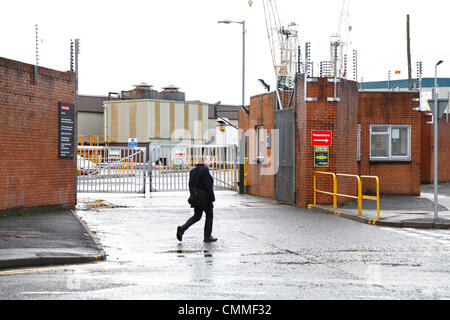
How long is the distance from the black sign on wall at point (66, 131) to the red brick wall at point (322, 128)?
7.07 m

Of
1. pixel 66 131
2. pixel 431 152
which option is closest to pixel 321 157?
pixel 66 131

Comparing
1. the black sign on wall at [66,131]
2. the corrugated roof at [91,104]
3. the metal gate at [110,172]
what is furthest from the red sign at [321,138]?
the corrugated roof at [91,104]

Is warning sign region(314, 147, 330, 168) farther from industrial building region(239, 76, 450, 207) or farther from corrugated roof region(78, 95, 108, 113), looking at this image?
corrugated roof region(78, 95, 108, 113)

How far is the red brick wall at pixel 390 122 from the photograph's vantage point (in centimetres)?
2480

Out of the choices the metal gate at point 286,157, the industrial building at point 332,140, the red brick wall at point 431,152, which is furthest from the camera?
the red brick wall at point 431,152

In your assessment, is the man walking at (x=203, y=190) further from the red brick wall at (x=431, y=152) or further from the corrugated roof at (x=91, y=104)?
the corrugated roof at (x=91, y=104)

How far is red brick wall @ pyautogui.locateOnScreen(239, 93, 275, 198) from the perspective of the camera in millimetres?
24109

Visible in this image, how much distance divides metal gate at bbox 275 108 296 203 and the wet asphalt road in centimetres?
451

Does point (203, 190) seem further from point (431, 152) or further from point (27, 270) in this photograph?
point (431, 152)

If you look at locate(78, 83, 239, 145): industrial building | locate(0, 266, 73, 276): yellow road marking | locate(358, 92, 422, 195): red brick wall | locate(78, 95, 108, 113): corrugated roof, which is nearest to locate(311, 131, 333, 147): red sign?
locate(358, 92, 422, 195): red brick wall

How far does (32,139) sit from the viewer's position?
17.2 meters

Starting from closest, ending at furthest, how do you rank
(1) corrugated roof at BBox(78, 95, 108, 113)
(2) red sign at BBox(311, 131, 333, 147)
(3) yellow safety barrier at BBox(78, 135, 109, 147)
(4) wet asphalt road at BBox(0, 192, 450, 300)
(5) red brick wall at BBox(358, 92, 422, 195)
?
1. (4) wet asphalt road at BBox(0, 192, 450, 300)
2. (2) red sign at BBox(311, 131, 333, 147)
3. (5) red brick wall at BBox(358, 92, 422, 195)
4. (3) yellow safety barrier at BBox(78, 135, 109, 147)
5. (1) corrugated roof at BBox(78, 95, 108, 113)

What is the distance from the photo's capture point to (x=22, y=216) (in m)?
16.4
